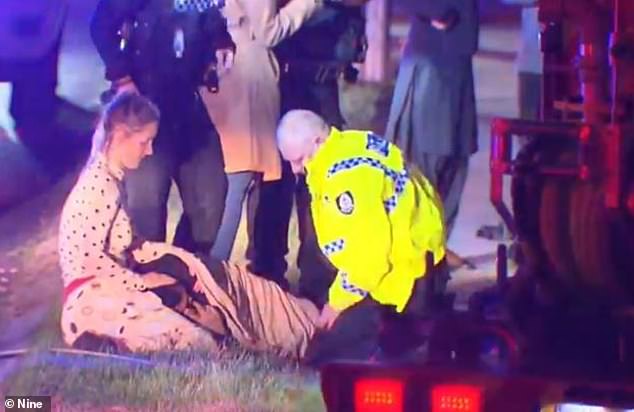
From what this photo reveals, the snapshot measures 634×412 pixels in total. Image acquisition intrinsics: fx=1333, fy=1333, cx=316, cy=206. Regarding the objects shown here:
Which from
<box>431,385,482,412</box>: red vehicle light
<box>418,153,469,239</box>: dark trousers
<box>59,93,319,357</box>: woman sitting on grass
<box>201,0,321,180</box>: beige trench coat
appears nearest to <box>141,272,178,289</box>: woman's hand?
<box>59,93,319,357</box>: woman sitting on grass

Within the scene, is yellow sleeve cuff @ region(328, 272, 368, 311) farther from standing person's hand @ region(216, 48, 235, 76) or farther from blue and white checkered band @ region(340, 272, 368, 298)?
standing person's hand @ region(216, 48, 235, 76)

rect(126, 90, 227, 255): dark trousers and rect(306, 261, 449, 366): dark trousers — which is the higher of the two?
rect(126, 90, 227, 255): dark trousers

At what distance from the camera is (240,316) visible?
14.5 feet

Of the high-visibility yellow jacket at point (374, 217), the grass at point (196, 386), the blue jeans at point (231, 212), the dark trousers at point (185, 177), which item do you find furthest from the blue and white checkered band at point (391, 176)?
the grass at point (196, 386)

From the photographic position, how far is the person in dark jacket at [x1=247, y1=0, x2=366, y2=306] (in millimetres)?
4270

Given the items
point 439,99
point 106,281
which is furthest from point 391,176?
point 106,281

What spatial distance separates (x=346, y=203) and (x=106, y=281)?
34.3 inches

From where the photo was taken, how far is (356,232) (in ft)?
13.9

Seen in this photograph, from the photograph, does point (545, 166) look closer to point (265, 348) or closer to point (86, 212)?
point (265, 348)

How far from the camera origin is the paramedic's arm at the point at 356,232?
4223 mm

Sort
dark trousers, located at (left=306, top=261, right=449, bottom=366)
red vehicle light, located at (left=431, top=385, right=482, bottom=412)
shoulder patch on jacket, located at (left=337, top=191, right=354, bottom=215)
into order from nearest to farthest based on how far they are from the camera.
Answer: red vehicle light, located at (left=431, top=385, right=482, bottom=412) < dark trousers, located at (left=306, top=261, right=449, bottom=366) < shoulder patch on jacket, located at (left=337, top=191, right=354, bottom=215)

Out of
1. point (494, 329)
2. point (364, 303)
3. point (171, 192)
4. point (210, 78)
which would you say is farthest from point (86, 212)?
point (494, 329)

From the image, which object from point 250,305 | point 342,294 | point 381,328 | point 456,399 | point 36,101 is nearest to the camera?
point 456,399

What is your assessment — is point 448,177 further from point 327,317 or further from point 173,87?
point 173,87
